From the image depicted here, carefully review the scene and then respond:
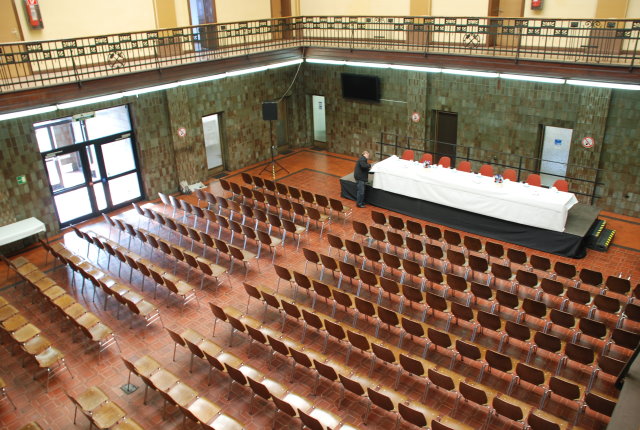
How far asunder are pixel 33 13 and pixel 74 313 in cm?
791

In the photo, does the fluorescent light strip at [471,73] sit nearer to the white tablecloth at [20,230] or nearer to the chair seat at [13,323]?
the white tablecloth at [20,230]

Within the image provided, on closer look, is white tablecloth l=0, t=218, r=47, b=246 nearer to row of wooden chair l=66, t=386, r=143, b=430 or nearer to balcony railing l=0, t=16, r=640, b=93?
balcony railing l=0, t=16, r=640, b=93

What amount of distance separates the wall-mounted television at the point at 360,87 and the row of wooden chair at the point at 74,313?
11.1 m

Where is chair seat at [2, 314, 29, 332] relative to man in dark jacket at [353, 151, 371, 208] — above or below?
below

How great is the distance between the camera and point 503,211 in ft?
39.8

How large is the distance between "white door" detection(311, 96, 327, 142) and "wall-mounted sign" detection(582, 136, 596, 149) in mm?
8988

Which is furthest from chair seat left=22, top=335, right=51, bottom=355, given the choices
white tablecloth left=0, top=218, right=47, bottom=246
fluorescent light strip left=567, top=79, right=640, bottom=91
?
fluorescent light strip left=567, top=79, right=640, bottom=91

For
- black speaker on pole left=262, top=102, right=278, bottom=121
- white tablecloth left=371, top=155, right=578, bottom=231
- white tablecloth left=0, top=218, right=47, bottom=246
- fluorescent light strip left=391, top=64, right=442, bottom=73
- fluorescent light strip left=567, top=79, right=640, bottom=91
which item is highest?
fluorescent light strip left=391, top=64, right=442, bottom=73

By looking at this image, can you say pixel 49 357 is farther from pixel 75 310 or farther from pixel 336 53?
pixel 336 53

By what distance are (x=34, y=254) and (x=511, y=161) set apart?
1282 cm

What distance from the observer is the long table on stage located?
11484 mm

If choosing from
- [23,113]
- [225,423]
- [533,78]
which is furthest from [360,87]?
[225,423]

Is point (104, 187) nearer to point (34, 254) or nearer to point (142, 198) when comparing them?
point (142, 198)

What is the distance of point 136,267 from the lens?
1069 cm
